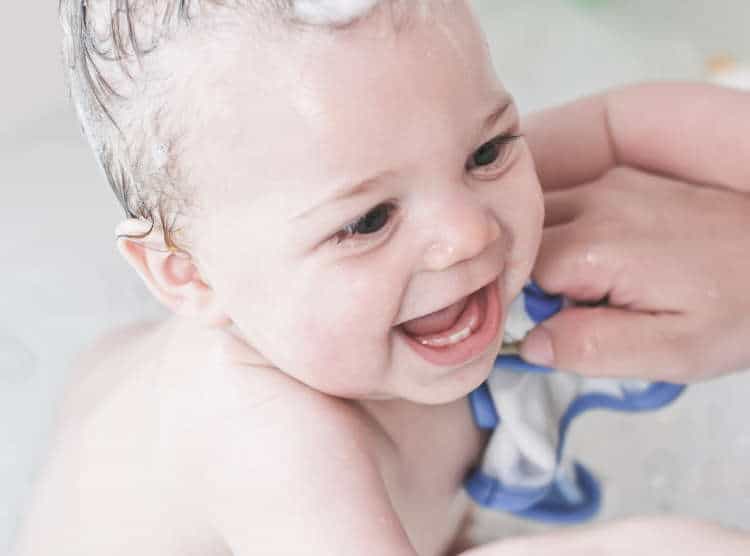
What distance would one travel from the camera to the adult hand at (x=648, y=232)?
3.43ft

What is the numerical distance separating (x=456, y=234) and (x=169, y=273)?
0.91 feet

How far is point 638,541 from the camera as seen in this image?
741mm

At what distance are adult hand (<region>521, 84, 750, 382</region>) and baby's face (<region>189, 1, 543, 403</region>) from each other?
16cm

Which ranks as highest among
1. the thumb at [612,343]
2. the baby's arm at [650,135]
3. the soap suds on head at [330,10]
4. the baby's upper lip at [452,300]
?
the soap suds on head at [330,10]

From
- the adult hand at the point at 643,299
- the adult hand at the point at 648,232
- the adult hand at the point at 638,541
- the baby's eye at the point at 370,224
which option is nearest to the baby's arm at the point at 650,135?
the adult hand at the point at 648,232

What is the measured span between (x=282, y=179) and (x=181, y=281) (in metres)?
0.19

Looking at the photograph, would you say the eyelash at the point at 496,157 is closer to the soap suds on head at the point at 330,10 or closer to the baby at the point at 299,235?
the baby at the point at 299,235

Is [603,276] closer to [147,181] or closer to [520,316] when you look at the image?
[520,316]

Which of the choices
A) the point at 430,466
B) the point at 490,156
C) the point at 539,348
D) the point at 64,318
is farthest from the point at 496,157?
the point at 64,318

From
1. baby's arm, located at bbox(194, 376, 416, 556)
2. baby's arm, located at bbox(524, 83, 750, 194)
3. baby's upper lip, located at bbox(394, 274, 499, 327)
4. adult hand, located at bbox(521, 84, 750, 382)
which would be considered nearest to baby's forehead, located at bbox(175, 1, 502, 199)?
baby's upper lip, located at bbox(394, 274, 499, 327)

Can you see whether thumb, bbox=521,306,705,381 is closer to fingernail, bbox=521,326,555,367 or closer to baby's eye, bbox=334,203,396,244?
fingernail, bbox=521,326,555,367

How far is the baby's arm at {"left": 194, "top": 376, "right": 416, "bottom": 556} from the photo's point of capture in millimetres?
842

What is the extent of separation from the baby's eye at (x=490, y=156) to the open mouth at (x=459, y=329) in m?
0.11

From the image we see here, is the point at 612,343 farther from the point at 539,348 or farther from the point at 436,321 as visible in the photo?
the point at 436,321
